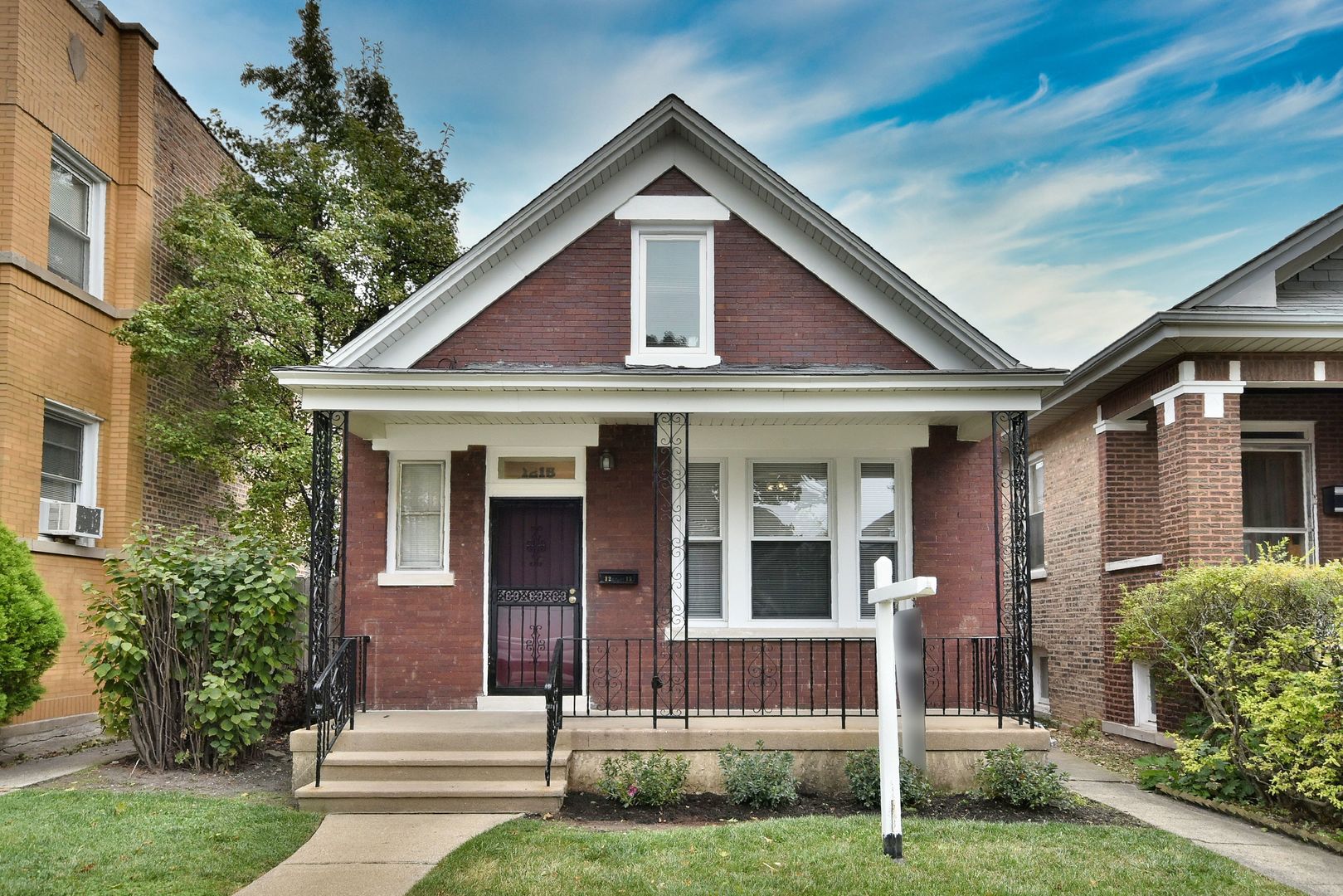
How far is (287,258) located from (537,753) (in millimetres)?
Answer: 10947

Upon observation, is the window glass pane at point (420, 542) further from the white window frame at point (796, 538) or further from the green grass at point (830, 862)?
the green grass at point (830, 862)

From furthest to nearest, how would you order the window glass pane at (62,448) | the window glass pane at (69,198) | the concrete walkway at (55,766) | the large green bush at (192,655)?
the window glass pane at (69,198), the window glass pane at (62,448), the large green bush at (192,655), the concrete walkway at (55,766)

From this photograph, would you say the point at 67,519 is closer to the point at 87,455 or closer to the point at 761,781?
the point at 87,455

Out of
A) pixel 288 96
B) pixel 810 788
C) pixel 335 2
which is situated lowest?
pixel 810 788

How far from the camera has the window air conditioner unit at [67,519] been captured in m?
11.8

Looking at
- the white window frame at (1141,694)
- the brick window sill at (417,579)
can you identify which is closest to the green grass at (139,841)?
the brick window sill at (417,579)

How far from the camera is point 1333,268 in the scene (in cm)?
1030

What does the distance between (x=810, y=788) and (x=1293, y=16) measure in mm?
11953

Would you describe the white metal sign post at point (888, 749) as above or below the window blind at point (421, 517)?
below

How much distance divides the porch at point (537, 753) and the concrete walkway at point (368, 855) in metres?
0.20

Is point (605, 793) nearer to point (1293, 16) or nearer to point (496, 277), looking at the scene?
point (496, 277)

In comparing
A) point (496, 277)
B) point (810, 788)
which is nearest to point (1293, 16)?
point (496, 277)

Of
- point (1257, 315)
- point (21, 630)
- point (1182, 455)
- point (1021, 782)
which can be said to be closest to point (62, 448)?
point (21, 630)

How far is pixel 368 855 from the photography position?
263 inches
